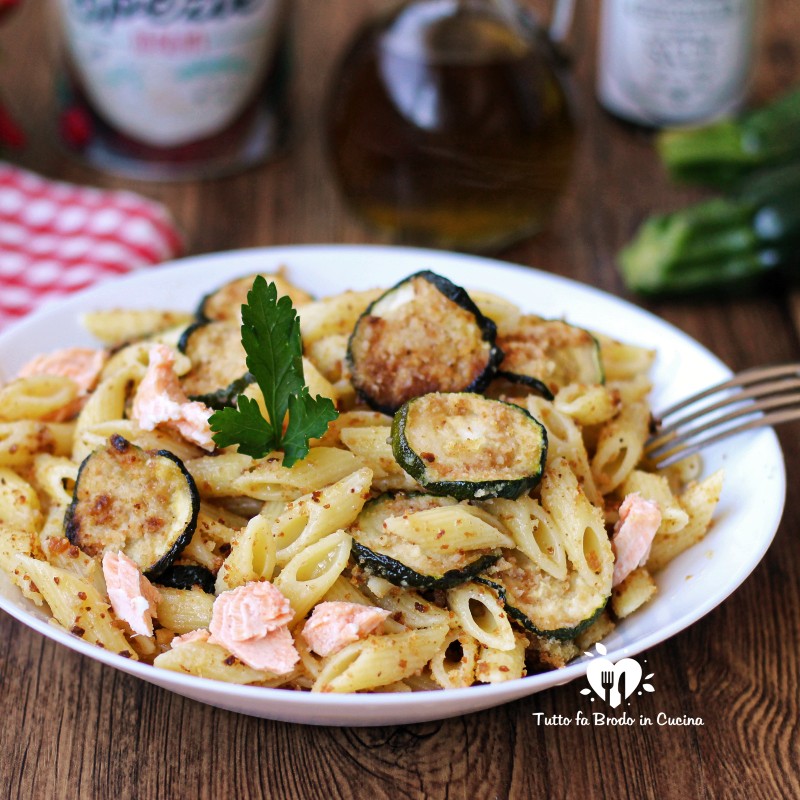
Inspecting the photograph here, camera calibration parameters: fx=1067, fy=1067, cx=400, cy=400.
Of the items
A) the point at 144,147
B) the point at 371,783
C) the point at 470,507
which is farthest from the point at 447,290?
the point at 144,147

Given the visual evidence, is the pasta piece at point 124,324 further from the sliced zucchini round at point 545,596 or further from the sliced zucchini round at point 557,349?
the sliced zucchini round at point 545,596

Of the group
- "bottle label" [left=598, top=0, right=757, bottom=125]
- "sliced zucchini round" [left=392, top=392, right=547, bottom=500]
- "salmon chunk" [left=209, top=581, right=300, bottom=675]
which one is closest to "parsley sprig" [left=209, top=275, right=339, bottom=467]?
"sliced zucchini round" [left=392, top=392, right=547, bottom=500]

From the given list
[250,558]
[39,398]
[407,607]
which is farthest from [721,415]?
[39,398]

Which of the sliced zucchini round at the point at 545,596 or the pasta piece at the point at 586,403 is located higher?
the pasta piece at the point at 586,403

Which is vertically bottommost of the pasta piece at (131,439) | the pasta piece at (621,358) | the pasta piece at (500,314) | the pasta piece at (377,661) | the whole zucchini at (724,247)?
the whole zucchini at (724,247)

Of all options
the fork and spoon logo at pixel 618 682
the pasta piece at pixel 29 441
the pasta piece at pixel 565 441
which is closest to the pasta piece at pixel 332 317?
the pasta piece at pixel 565 441

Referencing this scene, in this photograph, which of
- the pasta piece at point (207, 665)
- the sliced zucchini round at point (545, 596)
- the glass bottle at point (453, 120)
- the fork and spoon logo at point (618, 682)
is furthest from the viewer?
the glass bottle at point (453, 120)

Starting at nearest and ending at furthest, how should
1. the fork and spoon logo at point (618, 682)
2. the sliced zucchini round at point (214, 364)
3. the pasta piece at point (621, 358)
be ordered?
the fork and spoon logo at point (618, 682), the sliced zucchini round at point (214, 364), the pasta piece at point (621, 358)
